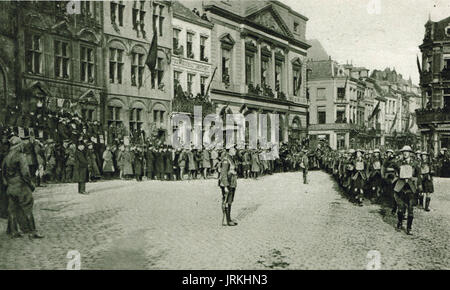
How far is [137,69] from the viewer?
52.5 feet

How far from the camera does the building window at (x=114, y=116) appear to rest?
15.4 m

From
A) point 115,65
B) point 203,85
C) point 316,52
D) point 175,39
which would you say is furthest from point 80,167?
point 316,52

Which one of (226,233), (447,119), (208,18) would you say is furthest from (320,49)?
(226,233)

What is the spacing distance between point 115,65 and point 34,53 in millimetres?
4505

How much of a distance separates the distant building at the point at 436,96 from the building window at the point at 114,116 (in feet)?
33.6

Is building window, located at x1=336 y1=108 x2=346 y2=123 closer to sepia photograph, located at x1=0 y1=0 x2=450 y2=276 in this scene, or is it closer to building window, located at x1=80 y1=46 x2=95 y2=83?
sepia photograph, located at x1=0 y1=0 x2=450 y2=276

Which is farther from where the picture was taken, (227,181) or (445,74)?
(445,74)

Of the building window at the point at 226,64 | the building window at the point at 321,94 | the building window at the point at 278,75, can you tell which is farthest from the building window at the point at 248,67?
the building window at the point at 321,94

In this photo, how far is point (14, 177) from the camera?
7.95m

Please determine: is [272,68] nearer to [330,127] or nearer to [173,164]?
[173,164]

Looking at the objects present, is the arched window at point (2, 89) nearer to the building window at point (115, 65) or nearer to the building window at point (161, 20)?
the building window at point (115, 65)

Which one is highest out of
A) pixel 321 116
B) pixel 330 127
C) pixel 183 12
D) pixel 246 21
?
pixel 246 21

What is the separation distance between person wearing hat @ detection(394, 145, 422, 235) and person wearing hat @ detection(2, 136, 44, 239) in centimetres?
756

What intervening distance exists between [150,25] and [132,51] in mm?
1520
